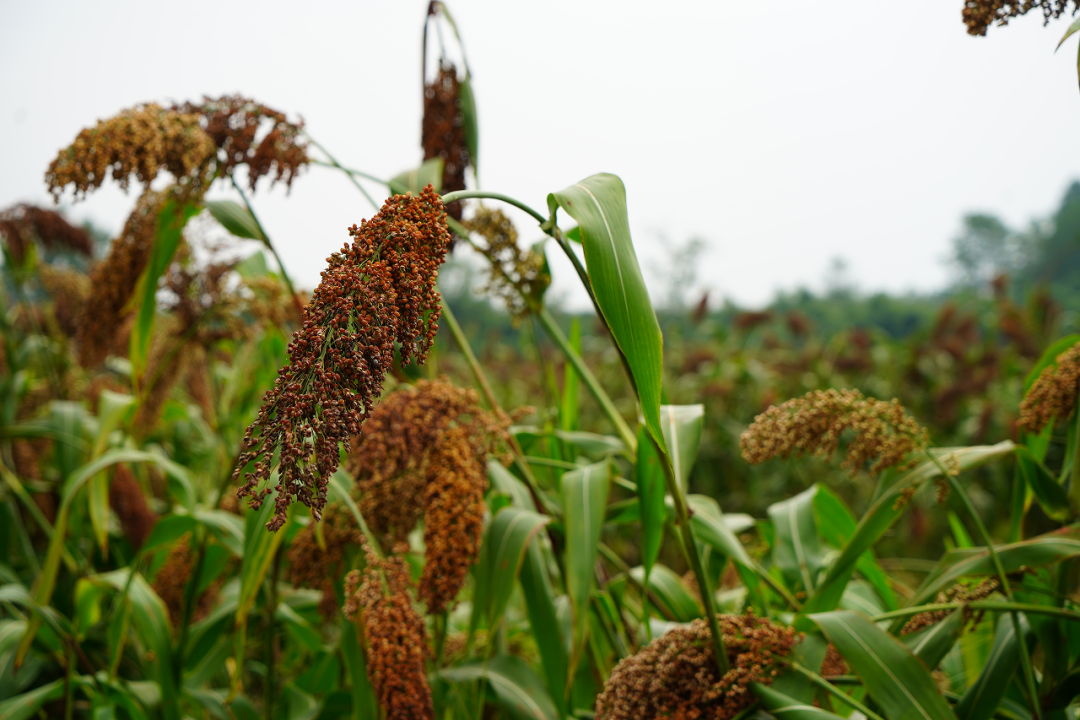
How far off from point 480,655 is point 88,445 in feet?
5.00

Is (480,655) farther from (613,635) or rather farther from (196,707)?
Answer: (196,707)

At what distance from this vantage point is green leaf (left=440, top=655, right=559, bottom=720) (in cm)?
114

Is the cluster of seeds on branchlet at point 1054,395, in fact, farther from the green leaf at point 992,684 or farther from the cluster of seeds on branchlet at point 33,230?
the cluster of seeds on branchlet at point 33,230

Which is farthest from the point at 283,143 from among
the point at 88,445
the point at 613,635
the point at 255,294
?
the point at 88,445

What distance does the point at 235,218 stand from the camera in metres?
1.22

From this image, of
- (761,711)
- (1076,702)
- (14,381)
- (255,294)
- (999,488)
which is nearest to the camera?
(761,711)

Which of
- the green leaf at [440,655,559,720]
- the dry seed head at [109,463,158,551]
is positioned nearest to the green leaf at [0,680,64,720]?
the dry seed head at [109,463,158,551]

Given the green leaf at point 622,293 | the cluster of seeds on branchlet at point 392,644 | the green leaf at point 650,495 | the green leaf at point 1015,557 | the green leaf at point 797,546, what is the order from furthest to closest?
the green leaf at point 797,546
the green leaf at point 650,495
the green leaf at point 1015,557
the cluster of seeds on branchlet at point 392,644
the green leaf at point 622,293

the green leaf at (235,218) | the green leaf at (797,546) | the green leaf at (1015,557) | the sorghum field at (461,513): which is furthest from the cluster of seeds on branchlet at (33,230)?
the green leaf at (1015,557)

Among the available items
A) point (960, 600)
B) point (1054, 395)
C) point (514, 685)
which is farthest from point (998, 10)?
point (514, 685)

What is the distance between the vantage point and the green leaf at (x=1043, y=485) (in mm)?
1006

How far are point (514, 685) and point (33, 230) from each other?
2564mm

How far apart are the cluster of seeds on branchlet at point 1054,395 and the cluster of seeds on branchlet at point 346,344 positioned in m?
0.99

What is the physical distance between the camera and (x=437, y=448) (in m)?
1.00
